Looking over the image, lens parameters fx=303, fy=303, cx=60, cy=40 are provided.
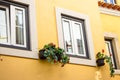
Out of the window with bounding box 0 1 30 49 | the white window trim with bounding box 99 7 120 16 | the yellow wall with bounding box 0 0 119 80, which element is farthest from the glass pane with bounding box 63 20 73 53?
the white window trim with bounding box 99 7 120 16

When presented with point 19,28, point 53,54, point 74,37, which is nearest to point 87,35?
point 74,37

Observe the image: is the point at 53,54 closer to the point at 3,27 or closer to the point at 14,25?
the point at 14,25

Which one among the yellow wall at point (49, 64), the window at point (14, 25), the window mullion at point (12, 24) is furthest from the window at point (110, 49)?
the window mullion at point (12, 24)

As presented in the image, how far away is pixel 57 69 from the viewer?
8250 mm

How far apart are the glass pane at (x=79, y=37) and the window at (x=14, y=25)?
5.87 feet

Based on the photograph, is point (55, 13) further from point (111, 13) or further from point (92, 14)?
point (111, 13)

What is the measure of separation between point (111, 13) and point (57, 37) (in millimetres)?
4521

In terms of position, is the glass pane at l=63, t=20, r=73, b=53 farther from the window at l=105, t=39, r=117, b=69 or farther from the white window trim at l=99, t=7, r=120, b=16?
the white window trim at l=99, t=7, r=120, b=16

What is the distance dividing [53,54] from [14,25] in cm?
130

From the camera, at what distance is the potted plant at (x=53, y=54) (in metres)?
7.88

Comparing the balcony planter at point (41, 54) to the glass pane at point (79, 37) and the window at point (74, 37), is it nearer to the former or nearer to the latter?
the window at point (74, 37)

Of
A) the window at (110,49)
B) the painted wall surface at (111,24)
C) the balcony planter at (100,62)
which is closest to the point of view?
the balcony planter at (100,62)

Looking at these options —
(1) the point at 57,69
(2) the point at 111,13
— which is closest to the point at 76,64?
(1) the point at 57,69

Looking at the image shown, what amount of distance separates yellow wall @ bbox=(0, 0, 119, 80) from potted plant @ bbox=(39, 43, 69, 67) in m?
0.22
